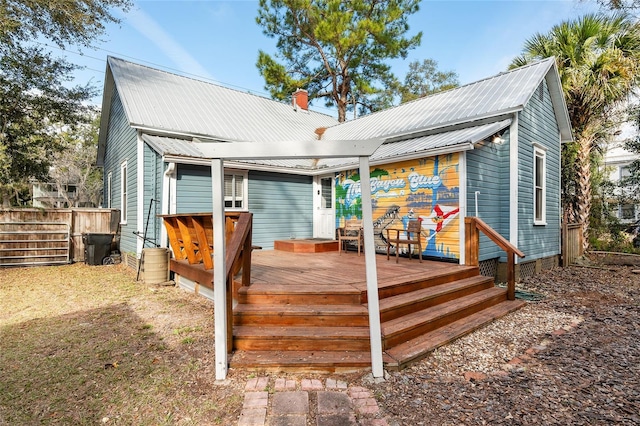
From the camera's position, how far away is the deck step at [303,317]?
138 inches

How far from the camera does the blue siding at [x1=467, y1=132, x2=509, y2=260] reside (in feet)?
21.2

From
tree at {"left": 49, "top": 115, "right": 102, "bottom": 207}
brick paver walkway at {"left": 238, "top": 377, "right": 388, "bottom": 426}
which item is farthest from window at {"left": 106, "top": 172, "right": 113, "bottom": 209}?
brick paver walkway at {"left": 238, "top": 377, "right": 388, "bottom": 426}

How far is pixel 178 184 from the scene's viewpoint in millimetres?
7223

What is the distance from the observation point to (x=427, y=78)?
24.2 meters

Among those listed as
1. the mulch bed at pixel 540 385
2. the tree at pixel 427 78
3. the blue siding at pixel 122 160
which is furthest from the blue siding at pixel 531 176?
Result: the tree at pixel 427 78

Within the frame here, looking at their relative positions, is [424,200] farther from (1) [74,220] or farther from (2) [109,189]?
(2) [109,189]

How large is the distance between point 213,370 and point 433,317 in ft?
8.42

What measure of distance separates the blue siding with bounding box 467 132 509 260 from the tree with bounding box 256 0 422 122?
11037 mm

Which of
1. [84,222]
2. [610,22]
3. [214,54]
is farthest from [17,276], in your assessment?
[610,22]

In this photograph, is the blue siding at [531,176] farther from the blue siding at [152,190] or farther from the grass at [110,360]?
the blue siding at [152,190]

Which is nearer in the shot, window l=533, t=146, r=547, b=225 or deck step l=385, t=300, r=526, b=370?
deck step l=385, t=300, r=526, b=370

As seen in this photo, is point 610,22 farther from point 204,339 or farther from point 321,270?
point 204,339

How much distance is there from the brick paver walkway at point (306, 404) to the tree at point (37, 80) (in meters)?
11.0

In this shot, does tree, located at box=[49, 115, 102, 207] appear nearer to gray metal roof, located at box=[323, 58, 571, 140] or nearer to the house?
the house
